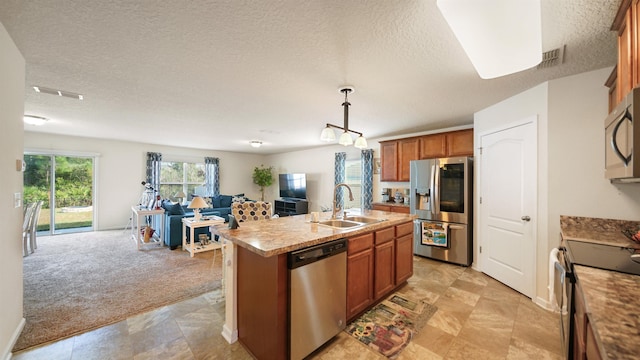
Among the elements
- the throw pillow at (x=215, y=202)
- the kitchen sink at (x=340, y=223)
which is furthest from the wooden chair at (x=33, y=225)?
the kitchen sink at (x=340, y=223)

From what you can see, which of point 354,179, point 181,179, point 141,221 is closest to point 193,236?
point 141,221

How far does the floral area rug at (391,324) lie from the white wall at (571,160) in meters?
1.35

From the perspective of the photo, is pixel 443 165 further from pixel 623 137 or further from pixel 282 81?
pixel 282 81

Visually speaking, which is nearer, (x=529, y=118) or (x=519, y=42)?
(x=519, y=42)

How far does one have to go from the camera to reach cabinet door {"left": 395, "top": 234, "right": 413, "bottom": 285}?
2795 millimetres

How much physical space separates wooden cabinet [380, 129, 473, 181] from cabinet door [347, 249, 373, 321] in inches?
107

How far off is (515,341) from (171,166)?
327 inches

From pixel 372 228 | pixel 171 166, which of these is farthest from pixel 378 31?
pixel 171 166

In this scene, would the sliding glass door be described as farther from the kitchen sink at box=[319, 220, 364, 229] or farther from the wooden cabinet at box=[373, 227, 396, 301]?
the wooden cabinet at box=[373, 227, 396, 301]

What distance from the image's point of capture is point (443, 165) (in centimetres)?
374

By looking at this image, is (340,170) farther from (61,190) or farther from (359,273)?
(61,190)

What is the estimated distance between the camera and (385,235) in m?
2.56

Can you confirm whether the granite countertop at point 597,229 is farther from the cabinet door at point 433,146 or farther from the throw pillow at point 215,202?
the throw pillow at point 215,202

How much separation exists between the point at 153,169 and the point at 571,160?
8382 mm
